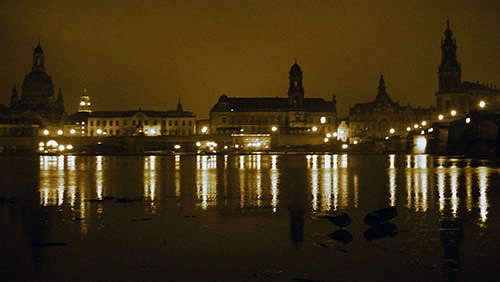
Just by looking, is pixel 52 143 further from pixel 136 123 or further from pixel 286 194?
pixel 286 194

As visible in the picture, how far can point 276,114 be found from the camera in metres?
147

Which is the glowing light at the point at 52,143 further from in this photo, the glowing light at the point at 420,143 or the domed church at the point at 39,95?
the glowing light at the point at 420,143

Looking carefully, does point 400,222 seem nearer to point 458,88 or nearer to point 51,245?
point 51,245

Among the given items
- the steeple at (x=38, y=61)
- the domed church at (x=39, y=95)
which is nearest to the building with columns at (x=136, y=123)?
the domed church at (x=39, y=95)

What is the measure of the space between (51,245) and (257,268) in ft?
18.6

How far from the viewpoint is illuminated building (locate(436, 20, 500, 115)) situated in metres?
127

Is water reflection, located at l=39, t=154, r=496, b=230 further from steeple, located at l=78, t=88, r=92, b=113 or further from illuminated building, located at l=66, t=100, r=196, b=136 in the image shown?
steeple, located at l=78, t=88, r=92, b=113

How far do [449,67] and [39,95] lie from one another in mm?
130064

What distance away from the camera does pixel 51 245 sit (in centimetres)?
1349

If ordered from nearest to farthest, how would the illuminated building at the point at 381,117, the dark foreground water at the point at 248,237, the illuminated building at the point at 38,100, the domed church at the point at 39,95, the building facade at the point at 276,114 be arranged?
the dark foreground water at the point at 248,237
the building facade at the point at 276,114
the illuminated building at the point at 381,117
the illuminated building at the point at 38,100
the domed church at the point at 39,95

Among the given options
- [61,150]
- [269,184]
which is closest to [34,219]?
[269,184]

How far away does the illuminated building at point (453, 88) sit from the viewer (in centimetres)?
12675

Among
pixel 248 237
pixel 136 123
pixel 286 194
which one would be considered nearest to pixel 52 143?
pixel 136 123

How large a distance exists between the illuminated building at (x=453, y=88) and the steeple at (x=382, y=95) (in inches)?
739
